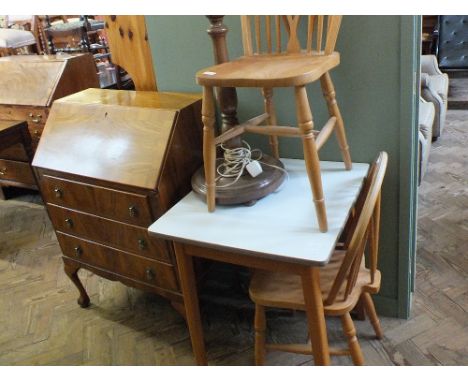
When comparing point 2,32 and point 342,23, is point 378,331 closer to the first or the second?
point 342,23

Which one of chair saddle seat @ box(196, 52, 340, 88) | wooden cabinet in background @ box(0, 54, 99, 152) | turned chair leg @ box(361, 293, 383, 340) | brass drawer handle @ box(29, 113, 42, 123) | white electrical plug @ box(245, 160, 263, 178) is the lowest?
turned chair leg @ box(361, 293, 383, 340)

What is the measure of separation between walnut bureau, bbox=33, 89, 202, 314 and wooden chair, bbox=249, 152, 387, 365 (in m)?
0.34

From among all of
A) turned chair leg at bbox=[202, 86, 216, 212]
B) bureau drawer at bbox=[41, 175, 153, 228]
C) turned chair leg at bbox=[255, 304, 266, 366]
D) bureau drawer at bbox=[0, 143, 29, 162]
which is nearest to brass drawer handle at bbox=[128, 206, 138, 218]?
bureau drawer at bbox=[41, 175, 153, 228]

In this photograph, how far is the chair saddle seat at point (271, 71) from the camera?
1.09m

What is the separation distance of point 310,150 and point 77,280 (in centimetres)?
131

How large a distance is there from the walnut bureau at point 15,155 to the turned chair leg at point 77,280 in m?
1.14

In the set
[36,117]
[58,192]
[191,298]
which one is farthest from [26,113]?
[191,298]

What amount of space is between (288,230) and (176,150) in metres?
0.50

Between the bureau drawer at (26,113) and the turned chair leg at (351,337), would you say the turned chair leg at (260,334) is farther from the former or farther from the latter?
the bureau drawer at (26,113)

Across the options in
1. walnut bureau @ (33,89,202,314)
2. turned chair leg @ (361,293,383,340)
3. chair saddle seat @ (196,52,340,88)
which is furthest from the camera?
turned chair leg @ (361,293,383,340)

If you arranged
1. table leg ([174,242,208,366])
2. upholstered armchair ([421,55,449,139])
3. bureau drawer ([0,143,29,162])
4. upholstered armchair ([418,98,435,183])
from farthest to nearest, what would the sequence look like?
1. upholstered armchair ([421,55,449,139])
2. bureau drawer ([0,143,29,162])
3. upholstered armchair ([418,98,435,183])
4. table leg ([174,242,208,366])

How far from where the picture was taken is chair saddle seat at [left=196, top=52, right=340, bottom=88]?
1094 millimetres

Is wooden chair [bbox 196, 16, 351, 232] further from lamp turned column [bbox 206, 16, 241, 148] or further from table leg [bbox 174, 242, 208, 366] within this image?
table leg [bbox 174, 242, 208, 366]

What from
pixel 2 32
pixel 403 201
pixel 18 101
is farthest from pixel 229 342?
pixel 2 32
